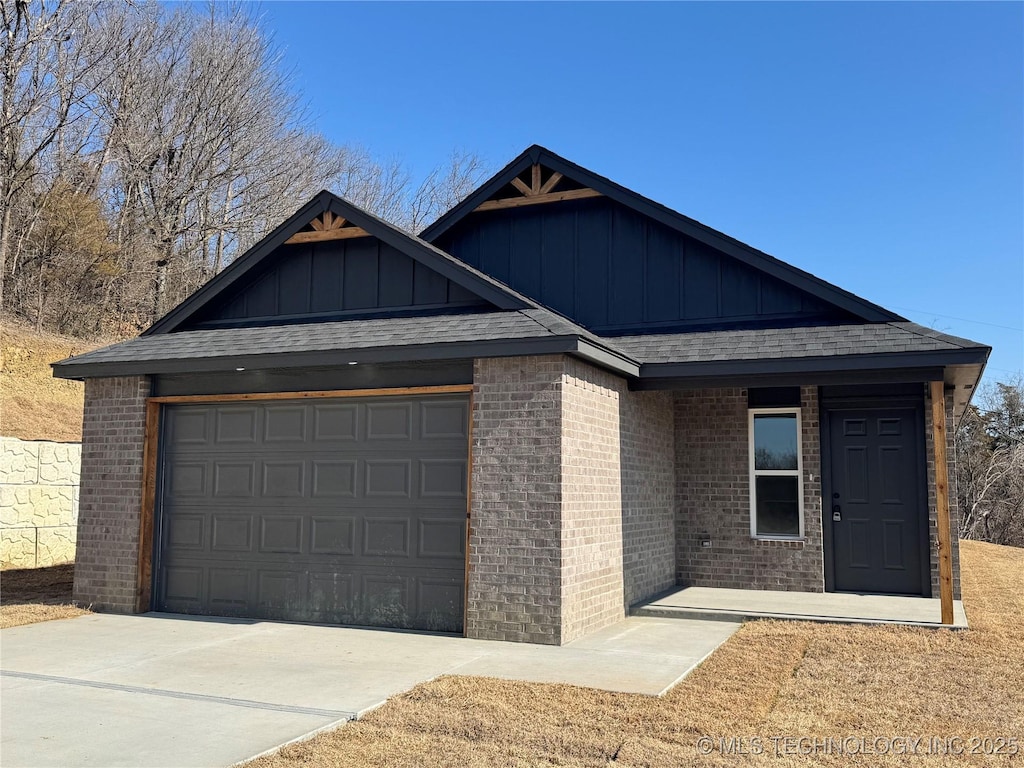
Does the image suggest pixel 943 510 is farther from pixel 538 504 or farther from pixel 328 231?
pixel 328 231

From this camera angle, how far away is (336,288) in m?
11.1

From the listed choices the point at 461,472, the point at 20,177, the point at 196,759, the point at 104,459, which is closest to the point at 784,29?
the point at 461,472

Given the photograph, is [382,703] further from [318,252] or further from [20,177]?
[20,177]

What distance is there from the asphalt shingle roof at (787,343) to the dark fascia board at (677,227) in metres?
0.37

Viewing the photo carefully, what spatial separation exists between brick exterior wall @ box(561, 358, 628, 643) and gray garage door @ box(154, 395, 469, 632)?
3.87ft

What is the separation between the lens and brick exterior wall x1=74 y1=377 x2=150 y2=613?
10.4m

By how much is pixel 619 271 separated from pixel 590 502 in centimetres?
409

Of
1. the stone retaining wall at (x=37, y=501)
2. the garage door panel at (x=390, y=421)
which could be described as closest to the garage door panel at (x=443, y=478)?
the garage door panel at (x=390, y=421)

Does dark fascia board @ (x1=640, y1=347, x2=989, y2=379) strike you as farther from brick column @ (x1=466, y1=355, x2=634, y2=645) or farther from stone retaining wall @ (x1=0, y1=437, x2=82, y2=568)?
stone retaining wall @ (x1=0, y1=437, x2=82, y2=568)

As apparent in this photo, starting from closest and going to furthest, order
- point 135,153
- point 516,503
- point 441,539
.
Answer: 1. point 516,503
2. point 441,539
3. point 135,153

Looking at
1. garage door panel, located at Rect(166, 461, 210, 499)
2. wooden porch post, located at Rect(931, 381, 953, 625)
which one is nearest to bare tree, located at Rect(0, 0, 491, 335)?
garage door panel, located at Rect(166, 461, 210, 499)

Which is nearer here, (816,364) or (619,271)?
(816,364)

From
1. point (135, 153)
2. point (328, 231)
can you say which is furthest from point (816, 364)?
point (135, 153)

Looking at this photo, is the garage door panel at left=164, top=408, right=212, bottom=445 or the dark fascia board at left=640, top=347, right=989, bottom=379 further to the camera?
the garage door panel at left=164, top=408, right=212, bottom=445
